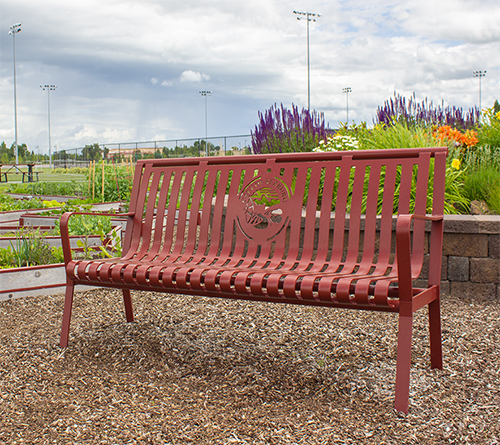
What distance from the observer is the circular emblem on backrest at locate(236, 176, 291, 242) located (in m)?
3.08

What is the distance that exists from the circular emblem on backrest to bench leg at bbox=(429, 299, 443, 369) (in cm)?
93

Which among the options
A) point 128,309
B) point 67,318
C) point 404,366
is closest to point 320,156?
point 404,366

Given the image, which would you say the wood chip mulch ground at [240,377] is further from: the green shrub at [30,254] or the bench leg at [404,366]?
the green shrub at [30,254]

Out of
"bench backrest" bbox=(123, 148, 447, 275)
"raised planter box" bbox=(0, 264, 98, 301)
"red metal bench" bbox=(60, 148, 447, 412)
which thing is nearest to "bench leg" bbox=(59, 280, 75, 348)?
"red metal bench" bbox=(60, 148, 447, 412)

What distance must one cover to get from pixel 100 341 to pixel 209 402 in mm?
1078

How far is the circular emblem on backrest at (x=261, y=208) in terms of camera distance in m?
3.08

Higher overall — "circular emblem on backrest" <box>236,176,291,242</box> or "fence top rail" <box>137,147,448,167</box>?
"fence top rail" <box>137,147,448,167</box>

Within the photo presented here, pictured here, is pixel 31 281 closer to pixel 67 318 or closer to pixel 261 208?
pixel 67 318

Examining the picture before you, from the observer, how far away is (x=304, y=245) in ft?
10.1

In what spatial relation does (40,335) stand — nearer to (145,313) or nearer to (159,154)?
(145,313)

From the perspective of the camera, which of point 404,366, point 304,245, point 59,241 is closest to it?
point 404,366

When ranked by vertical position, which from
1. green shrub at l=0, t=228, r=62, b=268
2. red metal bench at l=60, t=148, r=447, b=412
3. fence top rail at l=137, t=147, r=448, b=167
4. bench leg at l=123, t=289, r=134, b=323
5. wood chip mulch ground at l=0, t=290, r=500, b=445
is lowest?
wood chip mulch ground at l=0, t=290, r=500, b=445

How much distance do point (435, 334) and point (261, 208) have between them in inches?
45.6

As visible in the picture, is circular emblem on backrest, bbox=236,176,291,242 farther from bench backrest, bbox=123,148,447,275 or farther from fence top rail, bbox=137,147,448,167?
fence top rail, bbox=137,147,448,167
